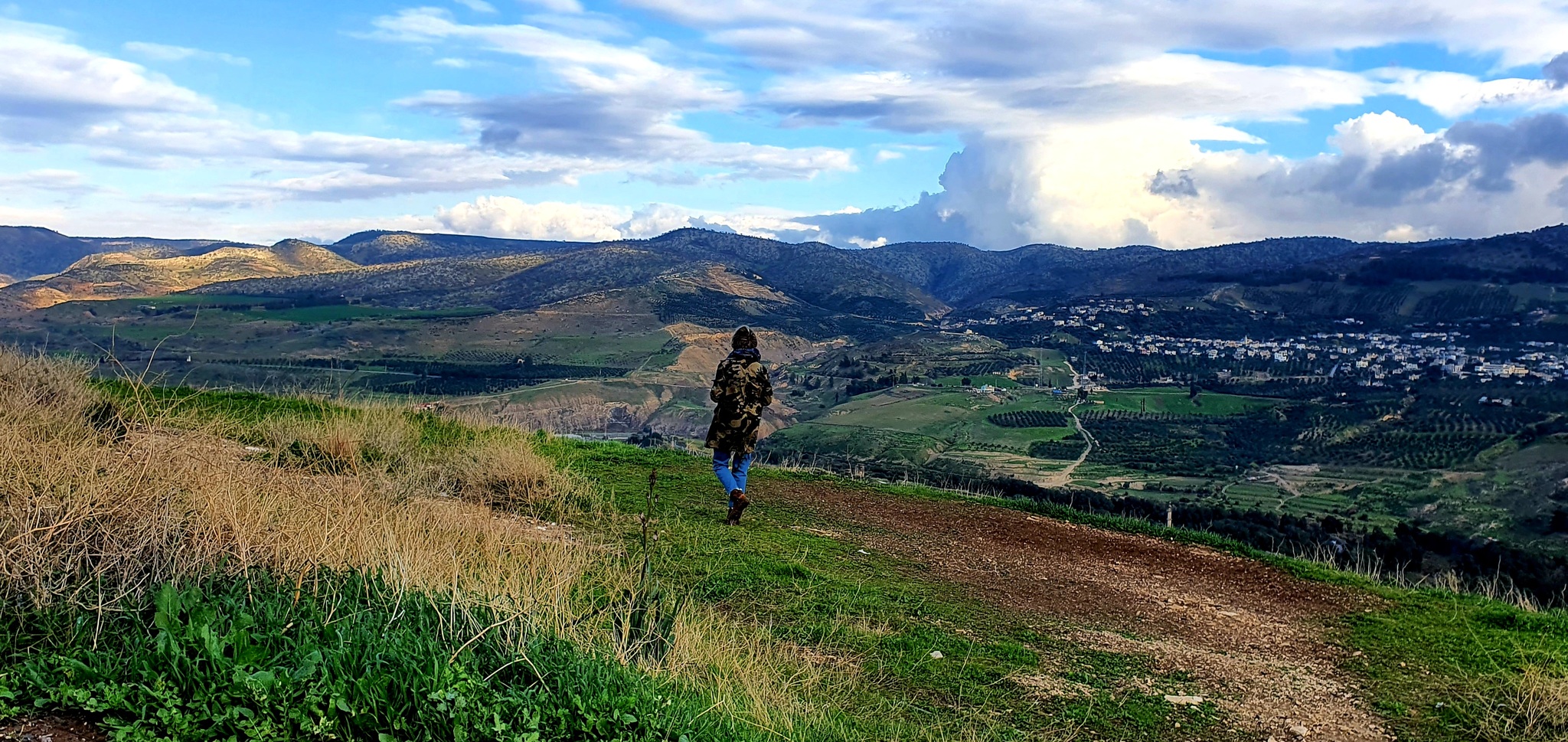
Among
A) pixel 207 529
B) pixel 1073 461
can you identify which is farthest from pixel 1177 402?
pixel 207 529

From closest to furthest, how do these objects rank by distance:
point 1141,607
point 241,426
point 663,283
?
point 1141,607, point 241,426, point 663,283

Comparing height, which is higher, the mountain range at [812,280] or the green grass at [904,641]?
the mountain range at [812,280]

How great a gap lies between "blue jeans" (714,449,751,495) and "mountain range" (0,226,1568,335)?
102 meters

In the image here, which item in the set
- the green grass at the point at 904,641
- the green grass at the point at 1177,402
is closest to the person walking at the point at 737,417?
the green grass at the point at 904,641

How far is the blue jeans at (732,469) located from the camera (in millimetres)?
9508

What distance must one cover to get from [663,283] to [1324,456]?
90.3m

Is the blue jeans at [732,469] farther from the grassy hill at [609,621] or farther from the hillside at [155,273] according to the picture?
the hillside at [155,273]

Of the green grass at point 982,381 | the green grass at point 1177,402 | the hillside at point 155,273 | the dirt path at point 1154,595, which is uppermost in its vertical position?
the hillside at point 155,273

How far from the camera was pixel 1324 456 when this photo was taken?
52.7m

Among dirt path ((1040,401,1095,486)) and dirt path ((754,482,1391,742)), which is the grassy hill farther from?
dirt path ((1040,401,1095,486))

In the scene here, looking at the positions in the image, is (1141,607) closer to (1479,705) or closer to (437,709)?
(1479,705)

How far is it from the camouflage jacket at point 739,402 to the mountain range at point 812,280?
336 feet

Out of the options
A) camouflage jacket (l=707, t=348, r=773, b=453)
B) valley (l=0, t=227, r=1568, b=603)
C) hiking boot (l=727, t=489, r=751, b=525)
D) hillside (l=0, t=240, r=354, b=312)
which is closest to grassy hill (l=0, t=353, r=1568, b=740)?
hiking boot (l=727, t=489, r=751, b=525)

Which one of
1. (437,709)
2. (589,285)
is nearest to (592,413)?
(437,709)
